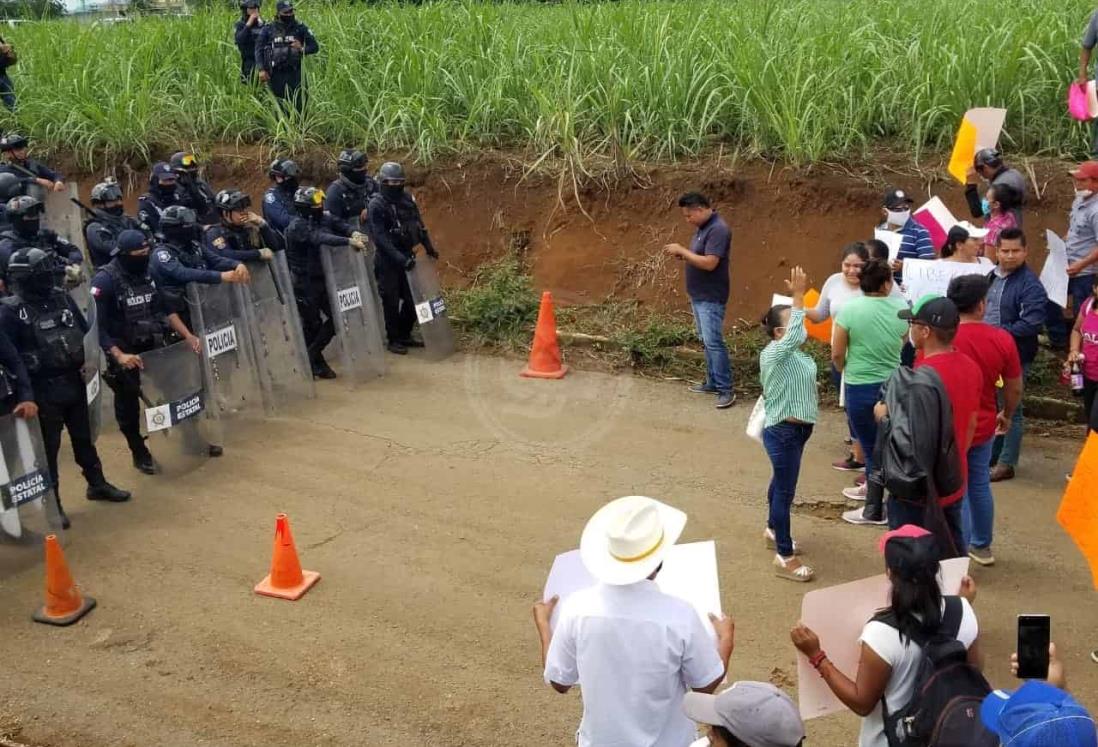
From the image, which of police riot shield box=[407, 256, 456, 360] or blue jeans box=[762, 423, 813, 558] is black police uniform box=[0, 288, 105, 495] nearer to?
police riot shield box=[407, 256, 456, 360]

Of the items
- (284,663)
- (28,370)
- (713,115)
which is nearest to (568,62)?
(713,115)

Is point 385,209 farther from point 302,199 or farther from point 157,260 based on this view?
point 157,260

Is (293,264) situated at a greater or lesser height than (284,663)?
greater

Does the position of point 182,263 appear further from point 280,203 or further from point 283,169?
point 283,169

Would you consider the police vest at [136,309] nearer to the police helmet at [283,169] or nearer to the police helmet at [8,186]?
the police helmet at [283,169]

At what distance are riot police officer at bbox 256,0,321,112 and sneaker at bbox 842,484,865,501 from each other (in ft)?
31.2

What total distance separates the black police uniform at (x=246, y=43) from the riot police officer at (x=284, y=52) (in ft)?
1.01

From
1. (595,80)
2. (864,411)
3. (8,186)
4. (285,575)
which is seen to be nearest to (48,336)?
(285,575)

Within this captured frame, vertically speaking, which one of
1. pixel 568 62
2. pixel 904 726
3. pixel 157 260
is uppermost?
pixel 568 62

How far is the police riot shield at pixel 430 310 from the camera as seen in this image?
1062cm

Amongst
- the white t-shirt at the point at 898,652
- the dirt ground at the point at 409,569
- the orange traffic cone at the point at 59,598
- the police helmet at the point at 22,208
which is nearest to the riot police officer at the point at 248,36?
the police helmet at the point at 22,208

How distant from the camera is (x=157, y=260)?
8.42 meters

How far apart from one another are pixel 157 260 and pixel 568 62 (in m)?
6.31

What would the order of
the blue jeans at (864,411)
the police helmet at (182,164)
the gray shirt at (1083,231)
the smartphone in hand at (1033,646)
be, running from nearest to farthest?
1. the smartphone in hand at (1033,646)
2. the blue jeans at (864,411)
3. the gray shirt at (1083,231)
4. the police helmet at (182,164)
